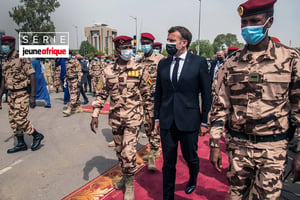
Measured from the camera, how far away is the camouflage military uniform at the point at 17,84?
4559 millimetres

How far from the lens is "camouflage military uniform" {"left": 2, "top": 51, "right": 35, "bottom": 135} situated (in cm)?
456

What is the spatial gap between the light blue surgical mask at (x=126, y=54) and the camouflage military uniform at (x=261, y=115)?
1.57 m

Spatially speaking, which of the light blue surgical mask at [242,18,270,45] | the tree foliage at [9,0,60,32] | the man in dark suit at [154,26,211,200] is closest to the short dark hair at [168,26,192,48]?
the man in dark suit at [154,26,211,200]

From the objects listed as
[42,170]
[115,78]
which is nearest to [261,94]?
[115,78]

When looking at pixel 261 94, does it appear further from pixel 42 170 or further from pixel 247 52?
pixel 42 170

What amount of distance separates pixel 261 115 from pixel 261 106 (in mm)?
73

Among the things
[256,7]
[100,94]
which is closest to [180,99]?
[256,7]

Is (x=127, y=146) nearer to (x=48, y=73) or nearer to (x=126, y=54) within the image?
(x=126, y=54)

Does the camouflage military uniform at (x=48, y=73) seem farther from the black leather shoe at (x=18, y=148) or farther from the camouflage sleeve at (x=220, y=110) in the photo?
the camouflage sleeve at (x=220, y=110)

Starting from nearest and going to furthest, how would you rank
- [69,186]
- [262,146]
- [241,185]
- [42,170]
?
[262,146], [241,185], [69,186], [42,170]

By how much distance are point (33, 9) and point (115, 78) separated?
1343 inches

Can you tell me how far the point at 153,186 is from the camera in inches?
135

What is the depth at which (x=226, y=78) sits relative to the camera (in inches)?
82.6

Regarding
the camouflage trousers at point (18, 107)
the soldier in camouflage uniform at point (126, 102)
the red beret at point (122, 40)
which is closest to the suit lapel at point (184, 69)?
the soldier in camouflage uniform at point (126, 102)
